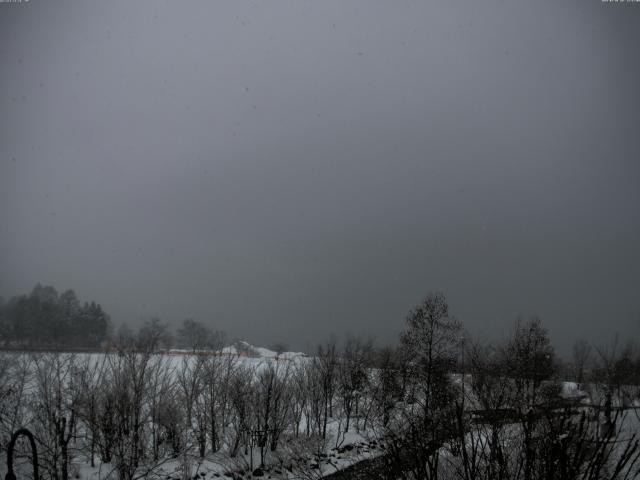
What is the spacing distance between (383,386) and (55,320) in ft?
208

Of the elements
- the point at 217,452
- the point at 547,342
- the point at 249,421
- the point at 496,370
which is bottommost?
the point at 217,452

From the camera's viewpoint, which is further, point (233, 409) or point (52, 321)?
point (52, 321)

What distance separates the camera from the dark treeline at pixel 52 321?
5438 centimetres

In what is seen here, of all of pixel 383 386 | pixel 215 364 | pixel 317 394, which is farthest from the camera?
pixel 383 386

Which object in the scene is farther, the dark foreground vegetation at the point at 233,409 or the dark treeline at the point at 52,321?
the dark treeline at the point at 52,321

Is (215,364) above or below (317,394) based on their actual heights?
above

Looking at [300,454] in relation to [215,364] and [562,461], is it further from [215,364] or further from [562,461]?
[562,461]

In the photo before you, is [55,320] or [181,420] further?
[55,320]

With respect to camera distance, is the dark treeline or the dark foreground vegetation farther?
the dark treeline

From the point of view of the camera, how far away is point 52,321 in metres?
67.6

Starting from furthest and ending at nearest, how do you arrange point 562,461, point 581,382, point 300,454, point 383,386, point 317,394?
1. point 581,382
2. point 383,386
3. point 317,394
4. point 300,454
5. point 562,461

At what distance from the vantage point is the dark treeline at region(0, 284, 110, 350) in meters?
54.4

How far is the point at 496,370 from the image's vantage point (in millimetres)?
32062

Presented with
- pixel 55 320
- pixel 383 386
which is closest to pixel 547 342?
pixel 383 386
